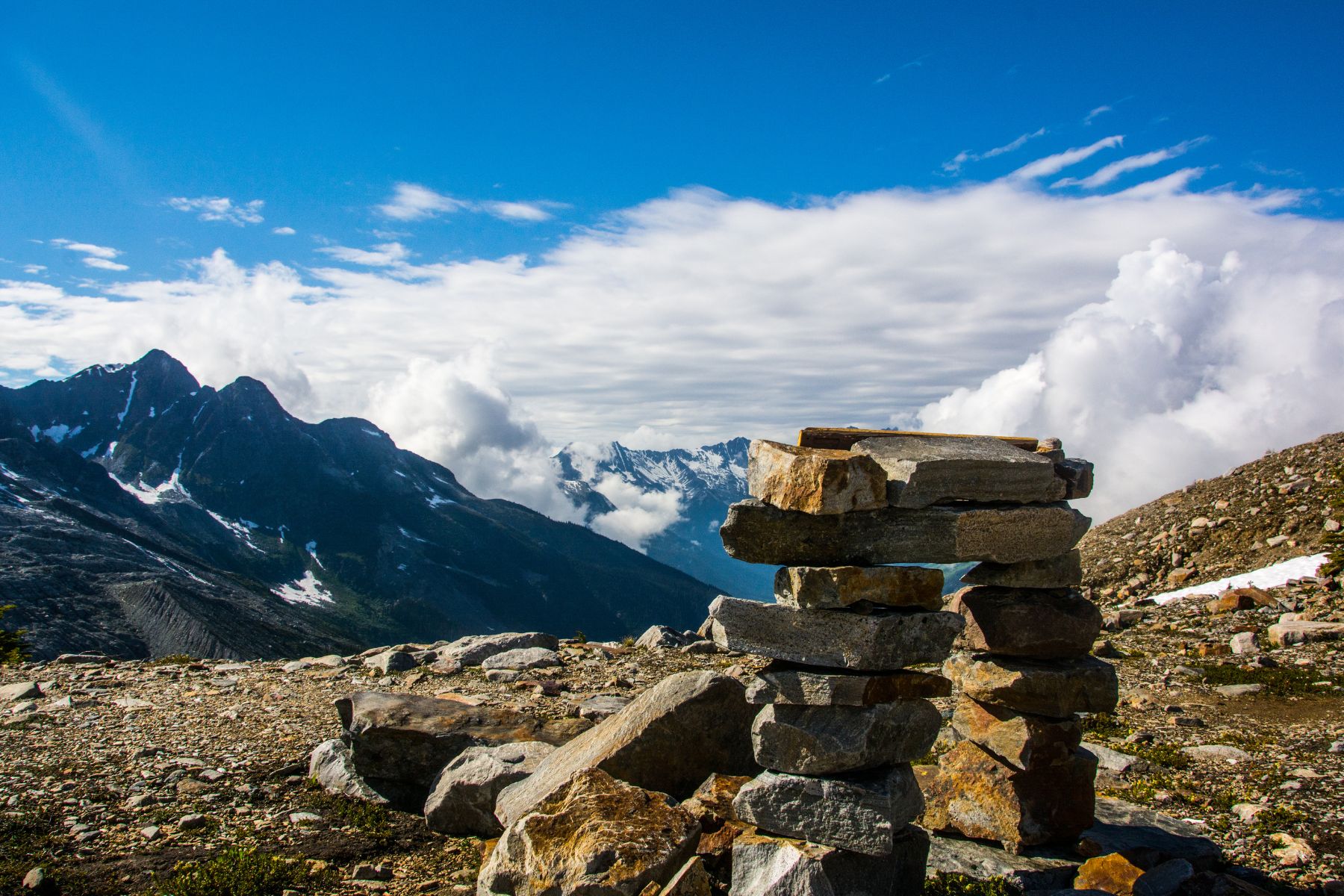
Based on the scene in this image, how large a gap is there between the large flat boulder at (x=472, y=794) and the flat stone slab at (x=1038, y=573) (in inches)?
277

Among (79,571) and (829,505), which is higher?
(829,505)

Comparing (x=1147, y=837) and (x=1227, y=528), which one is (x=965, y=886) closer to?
(x=1147, y=837)

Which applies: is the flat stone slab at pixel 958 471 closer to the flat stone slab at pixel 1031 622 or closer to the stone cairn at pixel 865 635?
the stone cairn at pixel 865 635

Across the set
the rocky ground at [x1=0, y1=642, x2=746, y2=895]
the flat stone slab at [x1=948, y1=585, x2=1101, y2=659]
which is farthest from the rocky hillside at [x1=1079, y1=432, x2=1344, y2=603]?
the rocky ground at [x1=0, y1=642, x2=746, y2=895]

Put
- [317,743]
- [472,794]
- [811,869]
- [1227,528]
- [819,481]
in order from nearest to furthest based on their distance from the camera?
[811,869] < [819,481] < [472,794] < [317,743] < [1227,528]

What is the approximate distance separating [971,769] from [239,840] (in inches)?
394

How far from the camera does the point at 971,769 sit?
12.0m

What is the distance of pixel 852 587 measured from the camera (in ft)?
30.8

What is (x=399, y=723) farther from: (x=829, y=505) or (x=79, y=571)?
(x=79, y=571)

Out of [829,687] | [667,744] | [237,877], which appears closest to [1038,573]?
[829,687]

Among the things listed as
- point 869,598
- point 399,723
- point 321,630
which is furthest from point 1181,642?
point 321,630

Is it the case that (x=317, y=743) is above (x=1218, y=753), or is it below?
below

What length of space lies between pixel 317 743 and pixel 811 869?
9.54 m

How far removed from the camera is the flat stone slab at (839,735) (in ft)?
30.7
